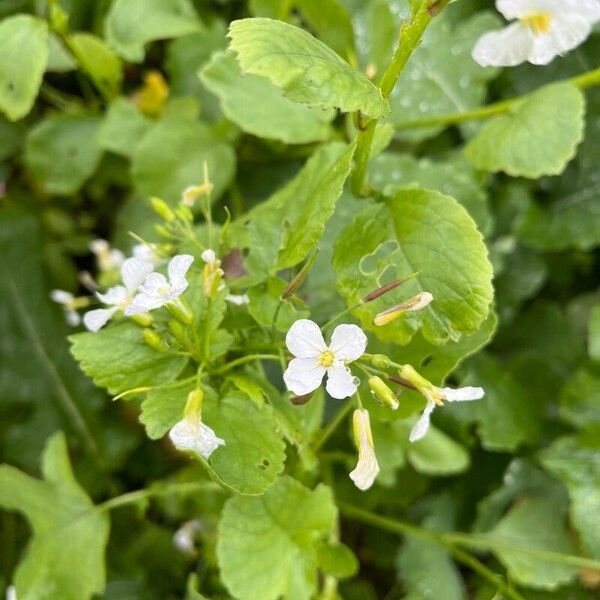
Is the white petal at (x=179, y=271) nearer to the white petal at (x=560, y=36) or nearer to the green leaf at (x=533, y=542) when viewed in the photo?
the white petal at (x=560, y=36)

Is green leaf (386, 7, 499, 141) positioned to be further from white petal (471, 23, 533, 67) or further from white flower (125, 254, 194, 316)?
white flower (125, 254, 194, 316)

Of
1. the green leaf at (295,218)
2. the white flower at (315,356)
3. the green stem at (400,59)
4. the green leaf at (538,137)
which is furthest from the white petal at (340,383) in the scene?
the green leaf at (538,137)

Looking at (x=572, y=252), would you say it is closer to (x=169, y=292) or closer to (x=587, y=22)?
(x=587, y=22)

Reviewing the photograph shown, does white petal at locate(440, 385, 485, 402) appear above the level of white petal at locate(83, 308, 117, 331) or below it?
below

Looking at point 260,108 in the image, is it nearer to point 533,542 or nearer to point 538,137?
point 538,137

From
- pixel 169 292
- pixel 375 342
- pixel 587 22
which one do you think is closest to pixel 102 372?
pixel 169 292

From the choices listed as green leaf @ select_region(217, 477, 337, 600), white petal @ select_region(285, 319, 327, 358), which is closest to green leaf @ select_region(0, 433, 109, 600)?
green leaf @ select_region(217, 477, 337, 600)
